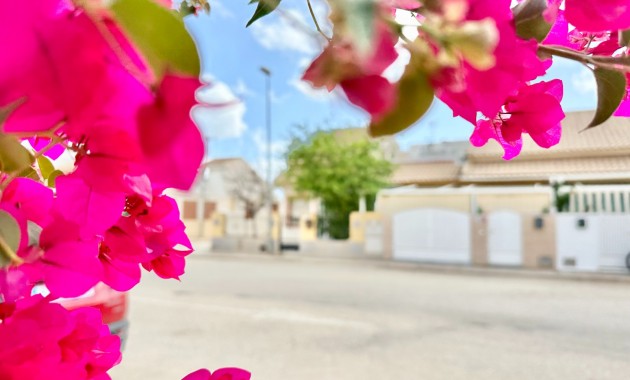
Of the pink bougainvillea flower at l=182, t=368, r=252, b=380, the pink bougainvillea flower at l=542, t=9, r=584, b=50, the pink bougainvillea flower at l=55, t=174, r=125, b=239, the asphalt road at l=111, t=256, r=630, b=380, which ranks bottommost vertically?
the asphalt road at l=111, t=256, r=630, b=380

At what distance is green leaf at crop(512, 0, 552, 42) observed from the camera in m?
0.27

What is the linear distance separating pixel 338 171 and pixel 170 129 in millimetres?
12027

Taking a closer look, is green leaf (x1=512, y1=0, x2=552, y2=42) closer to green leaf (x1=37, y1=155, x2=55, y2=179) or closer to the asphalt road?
green leaf (x1=37, y1=155, x2=55, y2=179)

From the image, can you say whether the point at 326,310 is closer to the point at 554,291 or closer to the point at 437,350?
the point at 437,350

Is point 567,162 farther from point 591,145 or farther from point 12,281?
point 12,281

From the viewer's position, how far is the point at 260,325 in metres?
4.10

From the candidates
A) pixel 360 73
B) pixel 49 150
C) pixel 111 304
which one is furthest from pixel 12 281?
pixel 111 304

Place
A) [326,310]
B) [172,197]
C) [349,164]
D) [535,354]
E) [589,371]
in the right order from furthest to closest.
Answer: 1. [349,164]
2. [326,310]
3. [535,354]
4. [589,371]
5. [172,197]

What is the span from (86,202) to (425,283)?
6720 millimetres

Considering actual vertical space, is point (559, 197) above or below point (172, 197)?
above

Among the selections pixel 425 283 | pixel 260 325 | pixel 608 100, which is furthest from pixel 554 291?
pixel 608 100

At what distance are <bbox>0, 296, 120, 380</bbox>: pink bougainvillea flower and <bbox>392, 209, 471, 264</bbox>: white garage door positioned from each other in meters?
9.10

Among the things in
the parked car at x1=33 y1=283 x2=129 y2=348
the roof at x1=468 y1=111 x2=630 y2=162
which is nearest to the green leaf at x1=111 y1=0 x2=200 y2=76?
the parked car at x1=33 y1=283 x2=129 y2=348

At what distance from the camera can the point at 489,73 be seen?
0.75 ft
